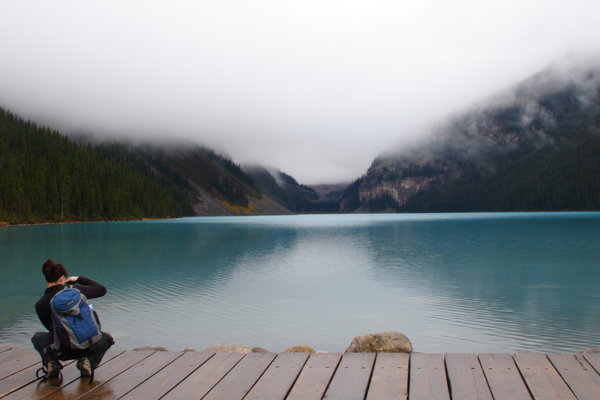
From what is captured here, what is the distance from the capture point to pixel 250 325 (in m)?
22.3

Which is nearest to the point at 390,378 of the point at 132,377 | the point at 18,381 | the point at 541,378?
the point at 541,378

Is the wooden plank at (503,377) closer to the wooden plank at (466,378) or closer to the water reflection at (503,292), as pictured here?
the wooden plank at (466,378)

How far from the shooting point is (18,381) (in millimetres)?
8234

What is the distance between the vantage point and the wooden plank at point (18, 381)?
779 centimetres

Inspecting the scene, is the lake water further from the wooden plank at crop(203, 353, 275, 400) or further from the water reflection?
the wooden plank at crop(203, 353, 275, 400)

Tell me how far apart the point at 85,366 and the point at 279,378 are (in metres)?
3.38

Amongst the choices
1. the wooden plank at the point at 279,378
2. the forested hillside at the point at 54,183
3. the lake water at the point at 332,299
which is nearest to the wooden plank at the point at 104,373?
the wooden plank at the point at 279,378

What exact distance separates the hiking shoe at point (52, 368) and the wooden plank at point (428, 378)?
597cm

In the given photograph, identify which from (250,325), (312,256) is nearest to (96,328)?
(250,325)

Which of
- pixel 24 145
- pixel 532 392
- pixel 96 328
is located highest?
pixel 24 145

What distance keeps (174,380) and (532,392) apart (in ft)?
19.1

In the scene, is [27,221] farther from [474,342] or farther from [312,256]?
[474,342]

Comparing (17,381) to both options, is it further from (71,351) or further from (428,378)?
(428,378)

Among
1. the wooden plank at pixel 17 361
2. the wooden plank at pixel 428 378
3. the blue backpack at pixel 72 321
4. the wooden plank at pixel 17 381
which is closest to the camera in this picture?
the wooden plank at pixel 428 378
